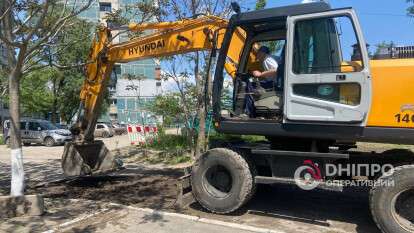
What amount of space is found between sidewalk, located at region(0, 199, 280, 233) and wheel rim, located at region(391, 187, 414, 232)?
1.70 metres

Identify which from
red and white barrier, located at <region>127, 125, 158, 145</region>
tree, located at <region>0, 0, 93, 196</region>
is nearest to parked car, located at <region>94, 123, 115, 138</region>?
red and white barrier, located at <region>127, 125, 158, 145</region>

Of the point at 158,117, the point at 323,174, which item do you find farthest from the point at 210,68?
the point at 158,117

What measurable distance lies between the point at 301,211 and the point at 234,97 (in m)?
2.07

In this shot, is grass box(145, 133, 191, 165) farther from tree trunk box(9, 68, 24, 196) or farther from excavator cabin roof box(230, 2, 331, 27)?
excavator cabin roof box(230, 2, 331, 27)

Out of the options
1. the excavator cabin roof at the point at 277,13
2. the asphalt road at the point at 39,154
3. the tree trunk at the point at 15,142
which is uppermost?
the excavator cabin roof at the point at 277,13

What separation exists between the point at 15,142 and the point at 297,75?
183 inches

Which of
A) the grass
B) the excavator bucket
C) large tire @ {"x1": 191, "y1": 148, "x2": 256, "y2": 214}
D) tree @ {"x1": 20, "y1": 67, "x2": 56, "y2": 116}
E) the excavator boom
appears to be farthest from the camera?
tree @ {"x1": 20, "y1": 67, "x2": 56, "y2": 116}

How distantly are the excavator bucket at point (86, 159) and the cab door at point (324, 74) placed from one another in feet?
18.9

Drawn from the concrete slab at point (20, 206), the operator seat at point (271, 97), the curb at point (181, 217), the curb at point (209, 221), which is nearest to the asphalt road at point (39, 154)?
the concrete slab at point (20, 206)

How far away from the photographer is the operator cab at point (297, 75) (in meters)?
6.36

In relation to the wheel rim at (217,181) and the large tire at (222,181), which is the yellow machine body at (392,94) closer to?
the large tire at (222,181)

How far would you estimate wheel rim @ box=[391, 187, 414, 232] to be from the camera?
239 inches

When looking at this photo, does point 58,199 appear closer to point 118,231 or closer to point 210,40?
point 118,231

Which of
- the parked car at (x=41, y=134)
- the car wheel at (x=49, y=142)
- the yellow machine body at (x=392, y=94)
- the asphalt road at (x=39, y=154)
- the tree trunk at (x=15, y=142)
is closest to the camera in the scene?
the yellow machine body at (x=392, y=94)
